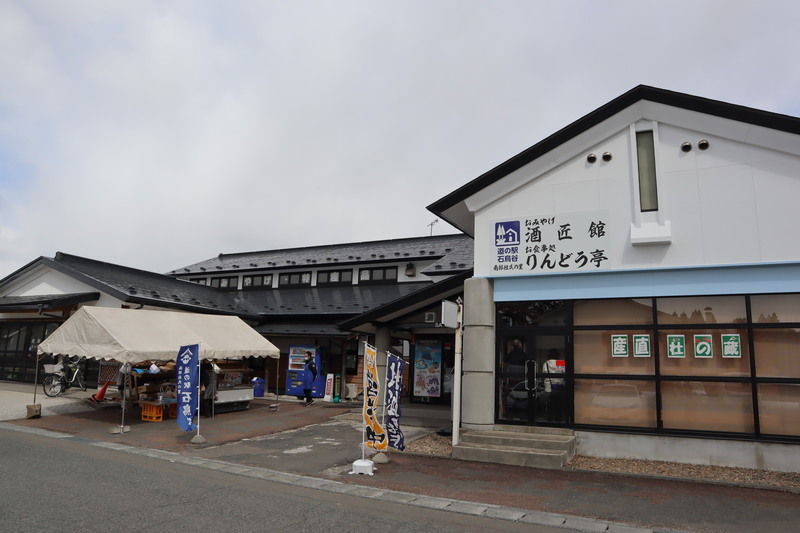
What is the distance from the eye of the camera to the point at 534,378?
1020 cm

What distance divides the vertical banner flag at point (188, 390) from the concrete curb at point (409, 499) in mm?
1083

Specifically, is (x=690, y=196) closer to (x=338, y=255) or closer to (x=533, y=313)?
(x=533, y=313)

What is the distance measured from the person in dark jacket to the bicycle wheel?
8.05 metres

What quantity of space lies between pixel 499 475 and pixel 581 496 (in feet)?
5.07

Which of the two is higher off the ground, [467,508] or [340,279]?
[340,279]

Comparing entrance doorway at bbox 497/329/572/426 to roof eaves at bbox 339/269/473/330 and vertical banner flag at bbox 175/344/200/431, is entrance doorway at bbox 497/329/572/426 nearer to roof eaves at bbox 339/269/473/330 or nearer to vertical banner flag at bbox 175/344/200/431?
roof eaves at bbox 339/269/473/330

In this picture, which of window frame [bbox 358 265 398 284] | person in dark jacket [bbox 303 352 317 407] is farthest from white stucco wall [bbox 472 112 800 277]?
window frame [bbox 358 265 398 284]

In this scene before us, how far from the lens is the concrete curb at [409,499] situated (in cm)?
584

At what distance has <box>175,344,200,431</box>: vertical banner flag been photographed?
1059cm

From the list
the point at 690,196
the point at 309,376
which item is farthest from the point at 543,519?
the point at 309,376

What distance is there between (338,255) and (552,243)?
1441 cm

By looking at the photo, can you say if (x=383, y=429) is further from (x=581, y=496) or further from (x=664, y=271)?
(x=664, y=271)

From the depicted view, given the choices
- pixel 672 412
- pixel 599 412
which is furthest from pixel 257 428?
pixel 672 412

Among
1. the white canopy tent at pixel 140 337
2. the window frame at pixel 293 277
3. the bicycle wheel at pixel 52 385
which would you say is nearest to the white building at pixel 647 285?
the white canopy tent at pixel 140 337
